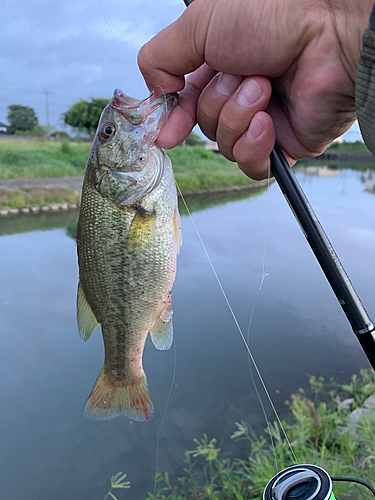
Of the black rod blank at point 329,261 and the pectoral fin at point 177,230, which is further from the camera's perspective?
the pectoral fin at point 177,230

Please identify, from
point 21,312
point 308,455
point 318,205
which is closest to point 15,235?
point 21,312

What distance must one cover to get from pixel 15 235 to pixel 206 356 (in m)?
2.29

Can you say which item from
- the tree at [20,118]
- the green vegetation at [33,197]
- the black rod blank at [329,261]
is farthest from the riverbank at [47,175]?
the black rod blank at [329,261]

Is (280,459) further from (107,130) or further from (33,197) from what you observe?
(33,197)

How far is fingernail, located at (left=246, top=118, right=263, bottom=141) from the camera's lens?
96 centimetres

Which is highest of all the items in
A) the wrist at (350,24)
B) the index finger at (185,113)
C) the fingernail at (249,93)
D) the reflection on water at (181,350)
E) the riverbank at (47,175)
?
the wrist at (350,24)

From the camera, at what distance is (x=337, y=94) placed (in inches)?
35.6

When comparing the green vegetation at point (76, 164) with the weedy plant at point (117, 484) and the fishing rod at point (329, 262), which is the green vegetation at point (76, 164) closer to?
the weedy plant at point (117, 484)

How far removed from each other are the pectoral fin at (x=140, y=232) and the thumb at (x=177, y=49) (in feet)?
1.18

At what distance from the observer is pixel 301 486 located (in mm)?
734

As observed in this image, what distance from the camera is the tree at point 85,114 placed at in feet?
14.5

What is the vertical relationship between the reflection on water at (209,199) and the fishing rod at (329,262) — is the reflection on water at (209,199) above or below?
below

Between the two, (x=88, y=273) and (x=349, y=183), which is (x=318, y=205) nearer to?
(x=349, y=183)

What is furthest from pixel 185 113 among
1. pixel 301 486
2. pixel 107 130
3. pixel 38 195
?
pixel 38 195
